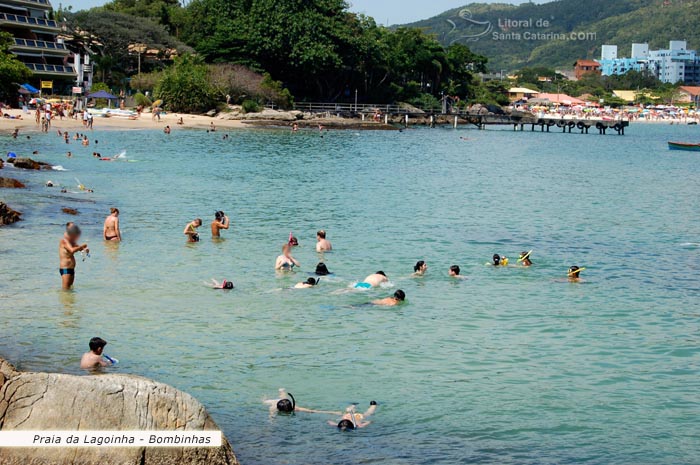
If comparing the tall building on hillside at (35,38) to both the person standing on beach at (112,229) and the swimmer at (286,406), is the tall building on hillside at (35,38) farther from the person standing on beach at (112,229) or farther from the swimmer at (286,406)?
the swimmer at (286,406)

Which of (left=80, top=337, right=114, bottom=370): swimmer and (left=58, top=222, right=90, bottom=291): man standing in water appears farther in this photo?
(left=58, top=222, right=90, bottom=291): man standing in water

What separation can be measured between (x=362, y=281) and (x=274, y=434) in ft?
28.0

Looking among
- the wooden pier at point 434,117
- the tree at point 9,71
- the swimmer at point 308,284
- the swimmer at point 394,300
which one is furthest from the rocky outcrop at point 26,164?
the wooden pier at point 434,117

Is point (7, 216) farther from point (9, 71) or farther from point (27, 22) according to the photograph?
point (27, 22)

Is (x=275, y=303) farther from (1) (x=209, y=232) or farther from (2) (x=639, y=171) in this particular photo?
(2) (x=639, y=171)

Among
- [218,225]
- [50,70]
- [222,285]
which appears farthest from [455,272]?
[50,70]

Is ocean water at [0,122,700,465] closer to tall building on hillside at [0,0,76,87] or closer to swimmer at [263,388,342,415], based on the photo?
swimmer at [263,388,342,415]

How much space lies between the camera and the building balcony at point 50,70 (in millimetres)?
75750

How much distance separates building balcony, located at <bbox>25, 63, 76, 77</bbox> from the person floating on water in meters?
65.5

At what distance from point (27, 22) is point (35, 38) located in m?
2.49

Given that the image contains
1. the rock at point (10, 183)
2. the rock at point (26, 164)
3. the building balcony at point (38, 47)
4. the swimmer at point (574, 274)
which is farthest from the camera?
the building balcony at point (38, 47)

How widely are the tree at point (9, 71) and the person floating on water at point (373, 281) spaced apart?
51616 mm

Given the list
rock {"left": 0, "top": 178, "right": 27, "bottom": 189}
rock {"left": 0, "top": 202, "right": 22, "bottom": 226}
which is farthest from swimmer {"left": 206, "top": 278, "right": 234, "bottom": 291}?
rock {"left": 0, "top": 178, "right": 27, "bottom": 189}

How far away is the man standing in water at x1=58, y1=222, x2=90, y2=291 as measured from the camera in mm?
16188
